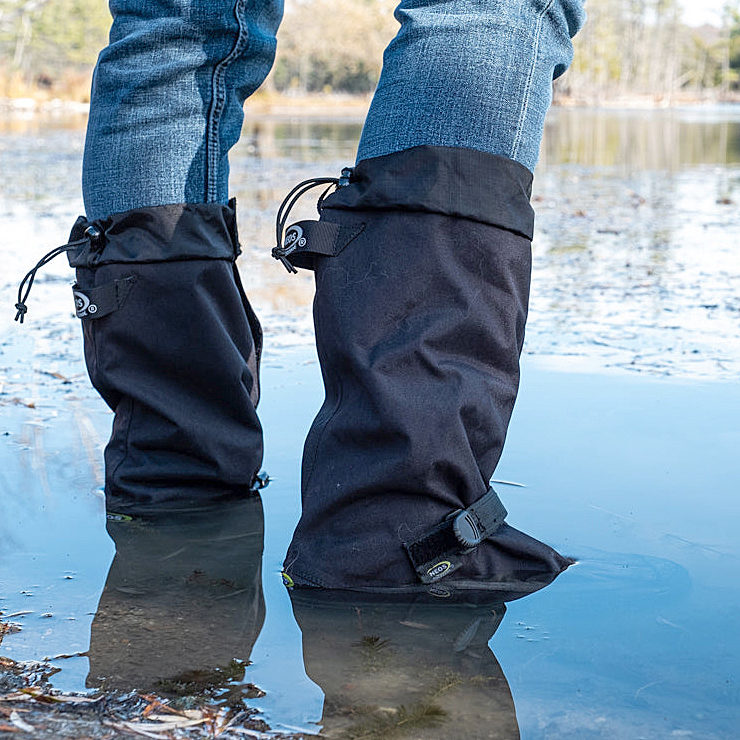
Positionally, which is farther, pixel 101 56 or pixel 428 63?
pixel 101 56

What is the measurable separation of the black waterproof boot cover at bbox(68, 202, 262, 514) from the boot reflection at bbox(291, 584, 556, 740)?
348 millimetres

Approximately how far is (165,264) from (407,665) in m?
0.68

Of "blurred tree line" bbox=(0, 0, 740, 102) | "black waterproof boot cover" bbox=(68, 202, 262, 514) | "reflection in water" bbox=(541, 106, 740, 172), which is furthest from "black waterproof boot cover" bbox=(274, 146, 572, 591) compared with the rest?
"blurred tree line" bbox=(0, 0, 740, 102)

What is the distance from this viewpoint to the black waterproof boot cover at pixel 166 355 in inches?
54.2

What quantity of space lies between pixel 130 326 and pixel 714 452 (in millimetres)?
891

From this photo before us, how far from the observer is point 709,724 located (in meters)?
0.84

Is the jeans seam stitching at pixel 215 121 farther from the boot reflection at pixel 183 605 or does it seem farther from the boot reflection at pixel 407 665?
the boot reflection at pixel 407 665

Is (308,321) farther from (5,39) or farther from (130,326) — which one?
(5,39)

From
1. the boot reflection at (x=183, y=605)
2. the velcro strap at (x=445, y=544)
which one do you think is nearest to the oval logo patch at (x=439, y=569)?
the velcro strap at (x=445, y=544)

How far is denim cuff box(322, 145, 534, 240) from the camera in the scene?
→ 114cm

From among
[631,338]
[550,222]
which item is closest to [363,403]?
[631,338]

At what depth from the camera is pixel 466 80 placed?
118 cm

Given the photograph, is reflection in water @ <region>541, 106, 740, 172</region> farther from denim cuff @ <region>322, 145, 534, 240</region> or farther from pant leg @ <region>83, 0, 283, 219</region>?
denim cuff @ <region>322, 145, 534, 240</region>

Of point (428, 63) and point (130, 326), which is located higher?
point (428, 63)
